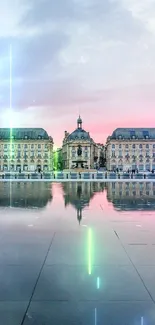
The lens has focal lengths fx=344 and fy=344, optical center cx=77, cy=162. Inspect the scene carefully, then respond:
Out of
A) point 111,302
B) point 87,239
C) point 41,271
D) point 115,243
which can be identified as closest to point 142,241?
point 115,243

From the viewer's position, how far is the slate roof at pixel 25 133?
152 meters

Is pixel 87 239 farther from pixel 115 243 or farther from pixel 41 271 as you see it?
pixel 41 271

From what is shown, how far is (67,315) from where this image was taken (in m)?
4.21

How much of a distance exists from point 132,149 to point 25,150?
47.1m

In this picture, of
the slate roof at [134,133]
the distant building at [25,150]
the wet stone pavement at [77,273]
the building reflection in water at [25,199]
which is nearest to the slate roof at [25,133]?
the distant building at [25,150]

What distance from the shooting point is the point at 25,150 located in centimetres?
15150

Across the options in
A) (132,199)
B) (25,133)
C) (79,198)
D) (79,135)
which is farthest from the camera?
(79,135)

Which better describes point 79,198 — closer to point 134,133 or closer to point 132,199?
point 132,199

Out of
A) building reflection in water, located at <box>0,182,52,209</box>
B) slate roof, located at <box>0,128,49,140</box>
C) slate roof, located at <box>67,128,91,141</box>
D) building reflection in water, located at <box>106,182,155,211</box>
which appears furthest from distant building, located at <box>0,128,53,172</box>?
building reflection in water, located at <box>106,182,155,211</box>

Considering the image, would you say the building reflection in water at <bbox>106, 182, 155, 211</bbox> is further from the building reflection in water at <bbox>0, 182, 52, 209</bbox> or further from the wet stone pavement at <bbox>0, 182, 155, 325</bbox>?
the wet stone pavement at <bbox>0, 182, 155, 325</bbox>

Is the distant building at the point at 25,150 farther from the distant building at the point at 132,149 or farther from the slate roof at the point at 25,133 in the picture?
the distant building at the point at 132,149

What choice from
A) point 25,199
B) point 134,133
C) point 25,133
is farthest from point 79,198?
point 25,133

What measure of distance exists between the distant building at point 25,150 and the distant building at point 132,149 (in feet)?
93.2

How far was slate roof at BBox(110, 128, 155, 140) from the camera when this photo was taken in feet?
495
